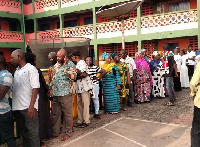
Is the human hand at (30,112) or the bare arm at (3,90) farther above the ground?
the bare arm at (3,90)

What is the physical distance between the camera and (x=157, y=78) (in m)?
8.52

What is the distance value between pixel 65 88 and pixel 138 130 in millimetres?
1824

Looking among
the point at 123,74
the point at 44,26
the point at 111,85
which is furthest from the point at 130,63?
the point at 44,26

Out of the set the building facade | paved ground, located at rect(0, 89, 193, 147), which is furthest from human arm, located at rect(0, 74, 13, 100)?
the building facade

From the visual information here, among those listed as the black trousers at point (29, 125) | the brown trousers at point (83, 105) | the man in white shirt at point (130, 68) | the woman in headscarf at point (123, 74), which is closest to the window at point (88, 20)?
Answer: the man in white shirt at point (130, 68)

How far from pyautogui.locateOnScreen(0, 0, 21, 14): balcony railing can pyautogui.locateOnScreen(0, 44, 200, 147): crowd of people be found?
15270 mm

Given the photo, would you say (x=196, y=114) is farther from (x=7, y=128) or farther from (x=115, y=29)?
(x=115, y=29)

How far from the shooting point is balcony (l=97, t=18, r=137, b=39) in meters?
15.4

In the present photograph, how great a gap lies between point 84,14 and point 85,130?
1590cm

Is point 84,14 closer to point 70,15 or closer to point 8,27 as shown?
point 70,15

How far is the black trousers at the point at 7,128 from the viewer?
3389 millimetres

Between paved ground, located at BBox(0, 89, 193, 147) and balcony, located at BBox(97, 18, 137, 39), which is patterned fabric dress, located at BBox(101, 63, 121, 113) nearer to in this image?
paved ground, located at BBox(0, 89, 193, 147)

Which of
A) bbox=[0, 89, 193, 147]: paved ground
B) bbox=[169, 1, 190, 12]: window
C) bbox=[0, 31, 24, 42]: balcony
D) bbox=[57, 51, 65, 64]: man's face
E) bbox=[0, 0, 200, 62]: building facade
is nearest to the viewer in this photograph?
bbox=[0, 89, 193, 147]: paved ground

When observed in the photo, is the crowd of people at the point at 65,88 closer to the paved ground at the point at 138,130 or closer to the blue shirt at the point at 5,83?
the blue shirt at the point at 5,83
